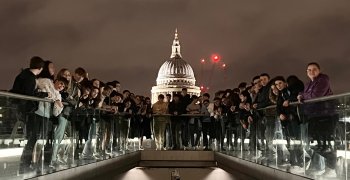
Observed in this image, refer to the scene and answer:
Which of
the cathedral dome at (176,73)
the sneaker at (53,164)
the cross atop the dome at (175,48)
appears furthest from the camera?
the cross atop the dome at (175,48)

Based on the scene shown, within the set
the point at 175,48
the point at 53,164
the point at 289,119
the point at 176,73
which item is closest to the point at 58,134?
the point at 53,164

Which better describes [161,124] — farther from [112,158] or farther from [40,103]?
[40,103]

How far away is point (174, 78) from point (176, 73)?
1.87 metres

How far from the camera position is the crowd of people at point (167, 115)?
739 cm

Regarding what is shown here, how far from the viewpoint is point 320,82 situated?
313 inches

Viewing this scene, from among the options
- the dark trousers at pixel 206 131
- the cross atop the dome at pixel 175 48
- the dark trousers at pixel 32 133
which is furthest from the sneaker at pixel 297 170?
the cross atop the dome at pixel 175 48

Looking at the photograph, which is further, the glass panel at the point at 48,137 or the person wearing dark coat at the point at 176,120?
the person wearing dark coat at the point at 176,120

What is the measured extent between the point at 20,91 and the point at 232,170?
728 cm

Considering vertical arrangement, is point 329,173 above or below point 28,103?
below

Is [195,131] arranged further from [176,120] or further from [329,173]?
[329,173]

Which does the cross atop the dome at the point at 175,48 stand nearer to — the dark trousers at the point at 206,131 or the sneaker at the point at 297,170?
the dark trousers at the point at 206,131

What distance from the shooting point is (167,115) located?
16812 millimetres

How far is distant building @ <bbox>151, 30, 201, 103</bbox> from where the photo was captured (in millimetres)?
117562

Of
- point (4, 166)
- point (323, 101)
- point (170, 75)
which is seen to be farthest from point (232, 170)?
point (170, 75)
